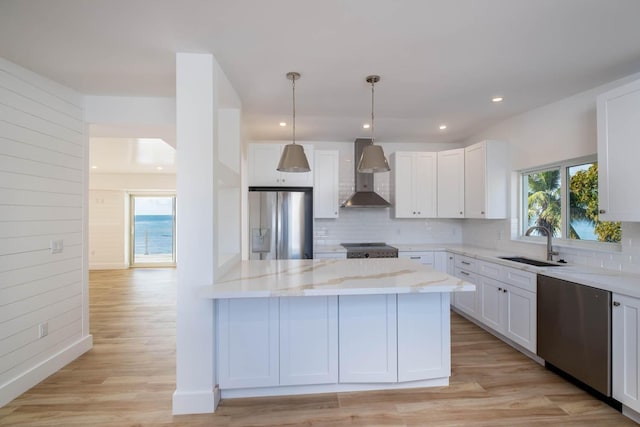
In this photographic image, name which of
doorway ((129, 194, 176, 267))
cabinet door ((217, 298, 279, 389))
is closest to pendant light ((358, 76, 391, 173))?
cabinet door ((217, 298, 279, 389))

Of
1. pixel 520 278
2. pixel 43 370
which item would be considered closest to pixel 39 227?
pixel 43 370

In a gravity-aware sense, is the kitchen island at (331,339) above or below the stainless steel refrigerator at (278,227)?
below

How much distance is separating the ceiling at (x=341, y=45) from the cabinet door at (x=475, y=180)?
861mm

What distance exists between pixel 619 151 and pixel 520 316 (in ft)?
5.17

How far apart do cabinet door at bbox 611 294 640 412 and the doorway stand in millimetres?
8239

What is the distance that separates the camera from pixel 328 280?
206 centimetres

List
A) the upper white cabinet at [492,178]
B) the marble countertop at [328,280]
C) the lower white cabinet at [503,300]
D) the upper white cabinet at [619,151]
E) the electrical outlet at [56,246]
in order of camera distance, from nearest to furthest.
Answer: the marble countertop at [328,280], the upper white cabinet at [619,151], the electrical outlet at [56,246], the lower white cabinet at [503,300], the upper white cabinet at [492,178]

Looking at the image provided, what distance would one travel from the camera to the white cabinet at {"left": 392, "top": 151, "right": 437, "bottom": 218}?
4.41m

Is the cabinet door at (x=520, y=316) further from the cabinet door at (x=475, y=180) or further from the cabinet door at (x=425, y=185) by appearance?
the cabinet door at (x=425, y=185)

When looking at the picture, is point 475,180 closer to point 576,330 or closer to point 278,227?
point 576,330

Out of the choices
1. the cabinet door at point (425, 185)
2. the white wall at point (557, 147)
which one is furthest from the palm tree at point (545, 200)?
the cabinet door at point (425, 185)

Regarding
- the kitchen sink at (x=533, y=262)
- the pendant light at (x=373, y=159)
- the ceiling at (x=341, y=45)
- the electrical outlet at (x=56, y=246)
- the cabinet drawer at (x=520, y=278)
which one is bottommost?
the cabinet drawer at (x=520, y=278)

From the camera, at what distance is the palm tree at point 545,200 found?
10.5 ft

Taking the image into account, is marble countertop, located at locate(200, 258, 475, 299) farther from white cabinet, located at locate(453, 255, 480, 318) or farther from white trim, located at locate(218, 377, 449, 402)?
white cabinet, located at locate(453, 255, 480, 318)
